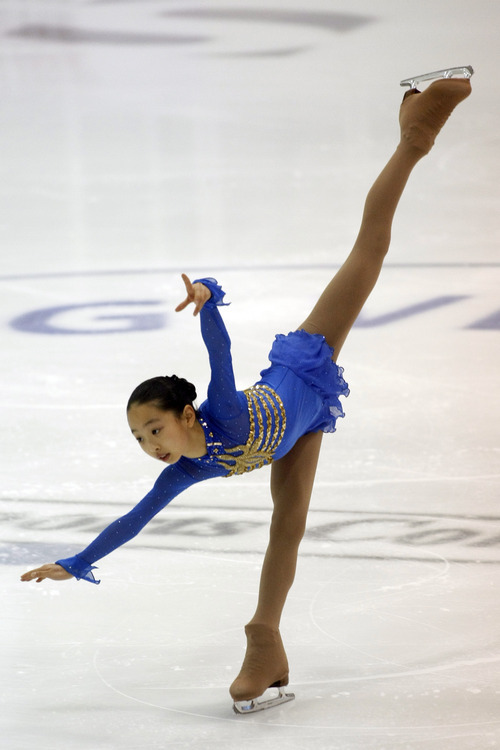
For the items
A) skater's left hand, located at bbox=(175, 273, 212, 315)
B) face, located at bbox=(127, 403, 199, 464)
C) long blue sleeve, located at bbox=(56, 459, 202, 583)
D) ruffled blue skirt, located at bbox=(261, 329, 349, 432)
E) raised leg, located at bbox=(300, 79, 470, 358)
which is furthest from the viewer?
raised leg, located at bbox=(300, 79, 470, 358)

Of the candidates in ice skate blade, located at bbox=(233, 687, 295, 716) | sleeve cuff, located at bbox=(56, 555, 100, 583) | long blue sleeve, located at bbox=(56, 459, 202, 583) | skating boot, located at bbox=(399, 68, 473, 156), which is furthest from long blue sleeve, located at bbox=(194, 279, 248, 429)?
skating boot, located at bbox=(399, 68, 473, 156)

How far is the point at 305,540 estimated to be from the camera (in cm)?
271

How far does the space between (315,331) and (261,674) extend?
2.71 ft

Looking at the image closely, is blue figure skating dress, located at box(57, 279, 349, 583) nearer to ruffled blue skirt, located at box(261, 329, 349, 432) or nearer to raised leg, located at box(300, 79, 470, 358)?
ruffled blue skirt, located at box(261, 329, 349, 432)

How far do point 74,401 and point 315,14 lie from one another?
623 centimetres

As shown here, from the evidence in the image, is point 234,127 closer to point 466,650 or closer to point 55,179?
point 55,179

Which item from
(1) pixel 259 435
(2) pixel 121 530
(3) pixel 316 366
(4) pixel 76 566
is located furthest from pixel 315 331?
(4) pixel 76 566

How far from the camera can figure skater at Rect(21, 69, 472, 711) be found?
6.33 ft

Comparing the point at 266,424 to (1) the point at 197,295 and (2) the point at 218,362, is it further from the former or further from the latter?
(1) the point at 197,295

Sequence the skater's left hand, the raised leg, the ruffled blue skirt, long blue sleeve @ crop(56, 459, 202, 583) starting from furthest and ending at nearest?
the raised leg, the ruffled blue skirt, long blue sleeve @ crop(56, 459, 202, 583), the skater's left hand

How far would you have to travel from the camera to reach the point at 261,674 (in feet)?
6.35

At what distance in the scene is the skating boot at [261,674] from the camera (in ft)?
6.31

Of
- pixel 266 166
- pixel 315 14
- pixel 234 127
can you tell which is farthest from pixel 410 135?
pixel 315 14

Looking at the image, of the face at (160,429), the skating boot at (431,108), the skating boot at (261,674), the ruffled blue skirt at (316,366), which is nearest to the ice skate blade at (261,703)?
the skating boot at (261,674)
